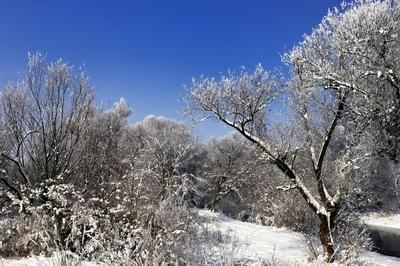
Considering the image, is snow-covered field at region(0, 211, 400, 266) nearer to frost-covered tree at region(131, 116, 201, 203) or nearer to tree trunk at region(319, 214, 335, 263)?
tree trunk at region(319, 214, 335, 263)

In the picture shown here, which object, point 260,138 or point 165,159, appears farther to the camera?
point 165,159

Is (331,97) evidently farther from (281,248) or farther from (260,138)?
(281,248)

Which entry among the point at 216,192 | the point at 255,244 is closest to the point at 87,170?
the point at 255,244

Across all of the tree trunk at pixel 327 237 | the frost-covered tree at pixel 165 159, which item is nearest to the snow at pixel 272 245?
the tree trunk at pixel 327 237

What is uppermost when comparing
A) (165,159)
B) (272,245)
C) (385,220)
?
(165,159)

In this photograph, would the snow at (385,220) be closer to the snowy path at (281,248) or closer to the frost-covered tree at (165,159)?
the frost-covered tree at (165,159)

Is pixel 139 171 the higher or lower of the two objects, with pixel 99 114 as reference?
lower

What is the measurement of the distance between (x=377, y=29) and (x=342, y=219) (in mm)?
5514

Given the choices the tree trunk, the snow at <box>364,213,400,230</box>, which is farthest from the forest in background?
the snow at <box>364,213,400,230</box>

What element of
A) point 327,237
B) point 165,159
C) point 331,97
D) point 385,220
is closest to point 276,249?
point 327,237

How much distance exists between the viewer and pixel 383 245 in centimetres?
1952

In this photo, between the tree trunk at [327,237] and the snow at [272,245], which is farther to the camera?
the tree trunk at [327,237]

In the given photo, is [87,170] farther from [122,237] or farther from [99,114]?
[122,237]

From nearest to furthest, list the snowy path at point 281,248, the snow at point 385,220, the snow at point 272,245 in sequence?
the snow at point 272,245, the snowy path at point 281,248, the snow at point 385,220
